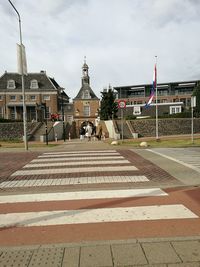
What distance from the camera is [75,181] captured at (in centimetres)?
865

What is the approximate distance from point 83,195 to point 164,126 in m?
33.9

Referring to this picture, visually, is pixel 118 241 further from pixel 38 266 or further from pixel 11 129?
pixel 11 129

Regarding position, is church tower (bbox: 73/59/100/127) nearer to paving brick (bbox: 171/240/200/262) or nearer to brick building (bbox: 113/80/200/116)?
brick building (bbox: 113/80/200/116)

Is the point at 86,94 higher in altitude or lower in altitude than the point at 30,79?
lower

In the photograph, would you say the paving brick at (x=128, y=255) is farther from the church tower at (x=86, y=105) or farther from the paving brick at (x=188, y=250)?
the church tower at (x=86, y=105)

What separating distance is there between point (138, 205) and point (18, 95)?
69944 millimetres

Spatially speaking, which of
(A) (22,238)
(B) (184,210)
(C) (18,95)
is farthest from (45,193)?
(C) (18,95)

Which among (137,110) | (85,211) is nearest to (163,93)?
(137,110)

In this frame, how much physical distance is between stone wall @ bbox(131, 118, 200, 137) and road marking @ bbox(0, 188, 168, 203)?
101ft

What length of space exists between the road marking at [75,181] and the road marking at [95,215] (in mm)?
2599

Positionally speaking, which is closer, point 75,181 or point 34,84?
point 75,181

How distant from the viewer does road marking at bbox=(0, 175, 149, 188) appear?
8375mm

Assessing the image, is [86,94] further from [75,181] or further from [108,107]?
[75,181]

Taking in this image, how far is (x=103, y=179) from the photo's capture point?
882 cm
